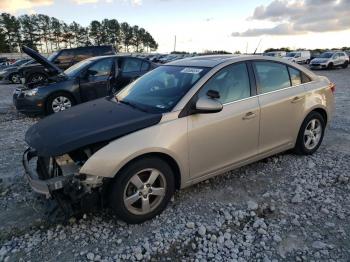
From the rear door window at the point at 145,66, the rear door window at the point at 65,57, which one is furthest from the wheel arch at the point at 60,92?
the rear door window at the point at 65,57

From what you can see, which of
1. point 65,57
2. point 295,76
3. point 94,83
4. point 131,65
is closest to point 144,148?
point 295,76

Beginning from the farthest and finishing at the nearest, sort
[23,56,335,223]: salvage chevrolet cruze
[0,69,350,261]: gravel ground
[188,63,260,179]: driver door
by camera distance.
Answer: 1. [188,63,260,179]: driver door
2. [23,56,335,223]: salvage chevrolet cruze
3. [0,69,350,261]: gravel ground

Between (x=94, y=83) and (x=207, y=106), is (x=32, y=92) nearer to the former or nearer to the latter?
(x=94, y=83)

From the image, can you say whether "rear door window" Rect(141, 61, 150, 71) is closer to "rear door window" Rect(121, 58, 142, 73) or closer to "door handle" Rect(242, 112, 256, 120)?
"rear door window" Rect(121, 58, 142, 73)

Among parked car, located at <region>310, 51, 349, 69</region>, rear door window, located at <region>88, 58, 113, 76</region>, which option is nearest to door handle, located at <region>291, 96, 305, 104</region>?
rear door window, located at <region>88, 58, 113, 76</region>

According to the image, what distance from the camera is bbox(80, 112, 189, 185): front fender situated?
10.2ft

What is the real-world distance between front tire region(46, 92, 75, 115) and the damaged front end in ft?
17.5

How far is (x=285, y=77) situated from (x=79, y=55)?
13.6 metres

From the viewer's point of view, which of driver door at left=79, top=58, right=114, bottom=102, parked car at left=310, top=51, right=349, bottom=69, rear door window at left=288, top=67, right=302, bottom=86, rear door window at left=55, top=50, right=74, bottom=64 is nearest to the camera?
rear door window at left=288, top=67, right=302, bottom=86

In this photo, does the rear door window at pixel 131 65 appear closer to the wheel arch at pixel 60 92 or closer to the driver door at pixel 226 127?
the wheel arch at pixel 60 92

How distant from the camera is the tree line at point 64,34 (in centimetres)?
8688

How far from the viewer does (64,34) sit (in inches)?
3905

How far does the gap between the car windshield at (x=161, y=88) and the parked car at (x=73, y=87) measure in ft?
12.0

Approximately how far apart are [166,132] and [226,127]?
2.74ft
